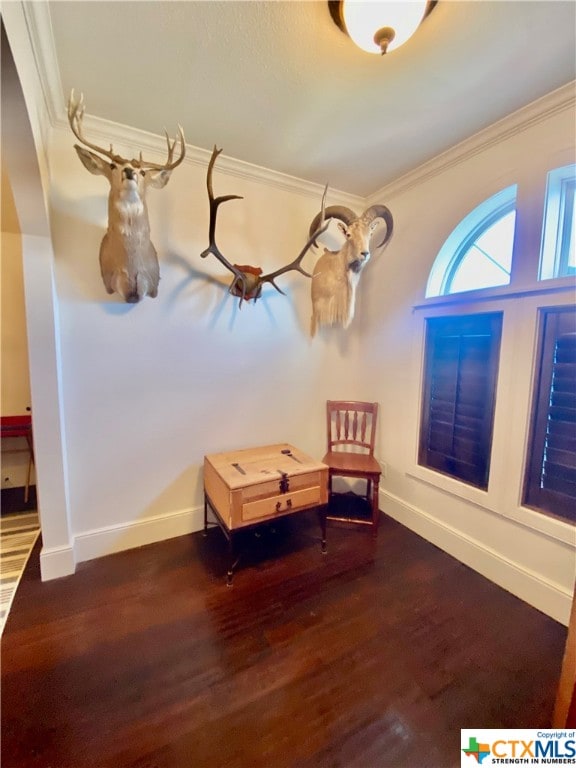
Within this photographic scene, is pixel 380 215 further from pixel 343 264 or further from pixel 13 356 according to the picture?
pixel 13 356

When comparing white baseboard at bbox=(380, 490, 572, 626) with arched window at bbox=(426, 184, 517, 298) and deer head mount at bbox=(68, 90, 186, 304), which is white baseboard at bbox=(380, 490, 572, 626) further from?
deer head mount at bbox=(68, 90, 186, 304)

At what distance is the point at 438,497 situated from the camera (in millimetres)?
2391

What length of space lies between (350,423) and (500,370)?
4.49ft

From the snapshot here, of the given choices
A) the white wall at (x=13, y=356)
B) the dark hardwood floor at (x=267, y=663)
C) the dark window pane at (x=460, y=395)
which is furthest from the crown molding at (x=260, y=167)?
the dark hardwood floor at (x=267, y=663)

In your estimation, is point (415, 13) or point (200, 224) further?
point (200, 224)

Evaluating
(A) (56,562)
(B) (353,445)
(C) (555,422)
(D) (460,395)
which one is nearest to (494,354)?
(D) (460,395)

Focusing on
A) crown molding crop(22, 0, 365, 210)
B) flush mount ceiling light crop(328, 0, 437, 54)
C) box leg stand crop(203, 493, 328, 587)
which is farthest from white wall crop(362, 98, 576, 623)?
flush mount ceiling light crop(328, 0, 437, 54)

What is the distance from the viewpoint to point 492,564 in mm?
2027

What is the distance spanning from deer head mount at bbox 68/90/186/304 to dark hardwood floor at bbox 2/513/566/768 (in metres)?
1.87

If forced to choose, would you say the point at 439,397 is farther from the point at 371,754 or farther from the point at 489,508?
the point at 371,754

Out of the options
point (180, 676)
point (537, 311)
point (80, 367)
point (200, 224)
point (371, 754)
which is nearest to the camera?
point (371, 754)

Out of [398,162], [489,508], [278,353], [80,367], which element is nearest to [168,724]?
[80,367]

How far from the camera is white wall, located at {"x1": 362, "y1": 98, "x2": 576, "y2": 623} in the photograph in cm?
177

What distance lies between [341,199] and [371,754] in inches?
137
